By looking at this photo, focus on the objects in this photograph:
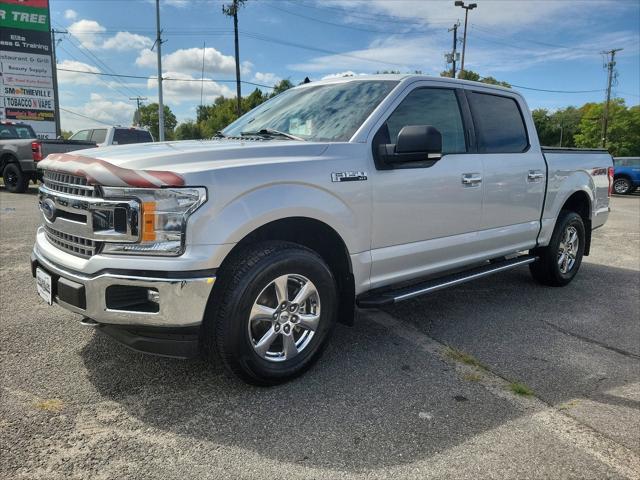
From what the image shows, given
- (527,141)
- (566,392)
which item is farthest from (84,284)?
(527,141)

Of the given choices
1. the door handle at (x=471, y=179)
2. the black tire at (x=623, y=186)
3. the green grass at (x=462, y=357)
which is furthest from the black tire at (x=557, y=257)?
the black tire at (x=623, y=186)

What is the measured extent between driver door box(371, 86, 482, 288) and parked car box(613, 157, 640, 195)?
66.6 ft

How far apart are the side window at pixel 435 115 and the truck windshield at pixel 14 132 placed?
48.3 ft

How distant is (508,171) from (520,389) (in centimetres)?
211

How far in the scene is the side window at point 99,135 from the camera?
15211 mm

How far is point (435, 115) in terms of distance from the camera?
4000 millimetres

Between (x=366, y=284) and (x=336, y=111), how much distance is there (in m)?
1.28

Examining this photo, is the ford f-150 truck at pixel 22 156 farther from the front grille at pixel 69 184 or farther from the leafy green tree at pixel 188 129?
the leafy green tree at pixel 188 129

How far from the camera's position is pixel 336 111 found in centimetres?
366

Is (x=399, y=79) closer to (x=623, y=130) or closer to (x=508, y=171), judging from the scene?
(x=508, y=171)

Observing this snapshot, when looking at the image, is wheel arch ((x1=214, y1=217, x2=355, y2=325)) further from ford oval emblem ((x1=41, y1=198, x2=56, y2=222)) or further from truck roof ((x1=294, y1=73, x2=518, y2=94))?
truck roof ((x1=294, y1=73, x2=518, y2=94))

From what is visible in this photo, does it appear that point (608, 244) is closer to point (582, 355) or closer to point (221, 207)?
point (582, 355)

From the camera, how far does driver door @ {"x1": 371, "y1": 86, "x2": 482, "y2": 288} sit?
3451 millimetres

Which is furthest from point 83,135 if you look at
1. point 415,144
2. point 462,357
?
point 462,357
